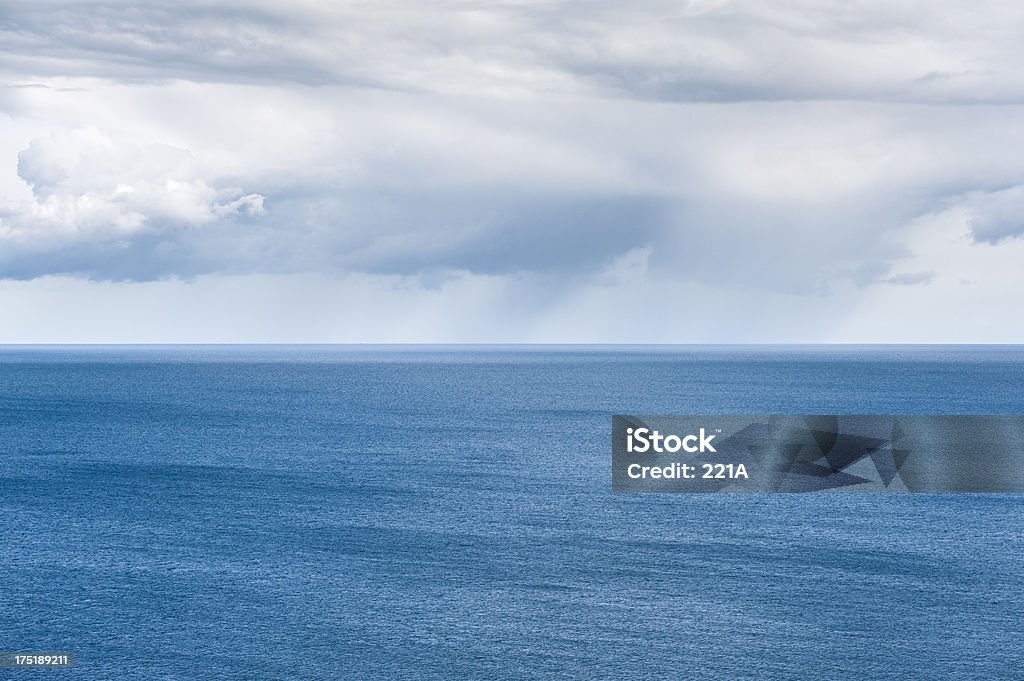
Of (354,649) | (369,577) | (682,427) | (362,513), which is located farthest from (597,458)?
(354,649)

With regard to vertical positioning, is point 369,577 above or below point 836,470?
below

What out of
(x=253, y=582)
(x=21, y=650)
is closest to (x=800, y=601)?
(x=253, y=582)

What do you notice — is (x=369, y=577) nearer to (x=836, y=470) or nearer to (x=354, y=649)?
(x=354, y=649)

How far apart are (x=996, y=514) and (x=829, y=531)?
66.3ft

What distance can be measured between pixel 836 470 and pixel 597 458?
159ft

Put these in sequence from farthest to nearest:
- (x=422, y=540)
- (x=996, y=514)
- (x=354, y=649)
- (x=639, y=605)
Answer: (x=996, y=514), (x=422, y=540), (x=639, y=605), (x=354, y=649)

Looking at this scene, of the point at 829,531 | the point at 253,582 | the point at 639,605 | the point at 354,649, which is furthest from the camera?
the point at 829,531

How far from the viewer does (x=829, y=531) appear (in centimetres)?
9144

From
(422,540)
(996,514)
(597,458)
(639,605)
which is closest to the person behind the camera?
(639,605)

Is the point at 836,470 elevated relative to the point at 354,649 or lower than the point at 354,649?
elevated

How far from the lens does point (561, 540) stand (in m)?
85.8

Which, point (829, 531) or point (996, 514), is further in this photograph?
point (996, 514)

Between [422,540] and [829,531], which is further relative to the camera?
[829,531]

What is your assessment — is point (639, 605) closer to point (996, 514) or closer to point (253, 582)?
point (253, 582)
